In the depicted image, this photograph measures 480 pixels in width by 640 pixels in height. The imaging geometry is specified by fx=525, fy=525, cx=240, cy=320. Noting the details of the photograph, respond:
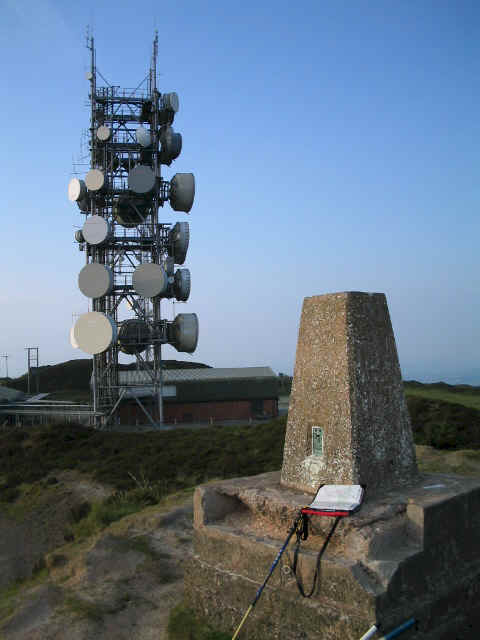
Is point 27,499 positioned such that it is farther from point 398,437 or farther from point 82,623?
point 398,437

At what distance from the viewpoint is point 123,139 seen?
33750 millimetres

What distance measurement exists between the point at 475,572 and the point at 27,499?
16094mm

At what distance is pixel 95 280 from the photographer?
29.7 metres

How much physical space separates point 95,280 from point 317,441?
2495 centimetres

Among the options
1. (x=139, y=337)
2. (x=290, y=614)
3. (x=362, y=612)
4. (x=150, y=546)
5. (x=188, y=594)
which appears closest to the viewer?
(x=362, y=612)

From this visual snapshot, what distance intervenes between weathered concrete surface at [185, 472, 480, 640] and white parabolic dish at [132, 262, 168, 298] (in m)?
23.2

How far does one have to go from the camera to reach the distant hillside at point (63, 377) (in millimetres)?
70438

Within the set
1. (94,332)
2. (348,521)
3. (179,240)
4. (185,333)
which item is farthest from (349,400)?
(179,240)

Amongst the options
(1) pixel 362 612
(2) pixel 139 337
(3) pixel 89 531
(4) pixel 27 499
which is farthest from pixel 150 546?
(2) pixel 139 337

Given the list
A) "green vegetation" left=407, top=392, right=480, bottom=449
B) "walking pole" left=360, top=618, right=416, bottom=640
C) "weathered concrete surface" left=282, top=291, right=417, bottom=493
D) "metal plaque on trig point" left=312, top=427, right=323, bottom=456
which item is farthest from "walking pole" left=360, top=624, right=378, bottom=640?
"green vegetation" left=407, top=392, right=480, bottom=449

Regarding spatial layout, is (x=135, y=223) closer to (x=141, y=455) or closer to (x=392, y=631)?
(x=141, y=455)

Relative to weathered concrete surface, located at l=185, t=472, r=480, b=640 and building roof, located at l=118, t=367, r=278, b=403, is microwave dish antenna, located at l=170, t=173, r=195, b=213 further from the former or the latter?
weathered concrete surface, located at l=185, t=472, r=480, b=640

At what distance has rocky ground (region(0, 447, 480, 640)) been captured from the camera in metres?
7.45

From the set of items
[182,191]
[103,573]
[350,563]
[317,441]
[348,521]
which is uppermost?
[182,191]
